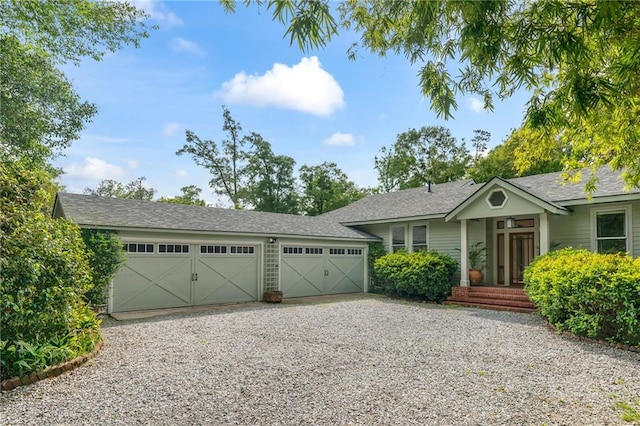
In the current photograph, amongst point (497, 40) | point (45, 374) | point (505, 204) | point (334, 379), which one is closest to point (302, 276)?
point (505, 204)

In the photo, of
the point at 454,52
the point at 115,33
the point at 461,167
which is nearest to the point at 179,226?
the point at 115,33

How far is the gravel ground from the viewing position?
12.8 ft

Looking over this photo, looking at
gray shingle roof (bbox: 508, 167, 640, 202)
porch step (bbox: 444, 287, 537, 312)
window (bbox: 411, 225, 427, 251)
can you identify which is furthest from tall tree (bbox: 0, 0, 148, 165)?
gray shingle roof (bbox: 508, 167, 640, 202)

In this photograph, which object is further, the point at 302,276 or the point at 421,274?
the point at 302,276

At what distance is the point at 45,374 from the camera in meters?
4.92

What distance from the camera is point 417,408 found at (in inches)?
161

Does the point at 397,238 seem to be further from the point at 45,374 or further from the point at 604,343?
the point at 45,374

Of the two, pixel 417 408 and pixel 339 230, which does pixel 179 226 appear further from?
pixel 417 408

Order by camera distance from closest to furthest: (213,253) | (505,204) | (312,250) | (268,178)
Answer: (505,204)
(213,253)
(312,250)
(268,178)

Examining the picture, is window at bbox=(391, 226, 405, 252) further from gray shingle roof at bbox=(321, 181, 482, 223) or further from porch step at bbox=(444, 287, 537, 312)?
porch step at bbox=(444, 287, 537, 312)

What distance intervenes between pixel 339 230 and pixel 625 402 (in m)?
12.4

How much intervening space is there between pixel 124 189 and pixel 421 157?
1184 inches

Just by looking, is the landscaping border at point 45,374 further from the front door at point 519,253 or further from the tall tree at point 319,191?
the tall tree at point 319,191

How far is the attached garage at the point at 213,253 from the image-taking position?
35.3ft
